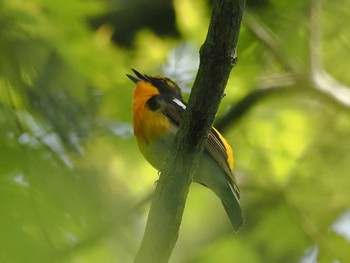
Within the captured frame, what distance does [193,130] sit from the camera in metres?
2.34

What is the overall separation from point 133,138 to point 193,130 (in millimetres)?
2478

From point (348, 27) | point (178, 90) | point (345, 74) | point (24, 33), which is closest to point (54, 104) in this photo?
point (24, 33)

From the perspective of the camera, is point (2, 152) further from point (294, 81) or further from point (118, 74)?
point (294, 81)

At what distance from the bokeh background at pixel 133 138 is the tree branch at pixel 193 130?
104 millimetres

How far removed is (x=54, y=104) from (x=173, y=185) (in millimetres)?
487

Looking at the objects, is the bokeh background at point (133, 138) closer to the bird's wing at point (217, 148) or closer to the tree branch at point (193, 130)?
the tree branch at point (193, 130)

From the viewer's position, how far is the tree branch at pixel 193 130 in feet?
6.90

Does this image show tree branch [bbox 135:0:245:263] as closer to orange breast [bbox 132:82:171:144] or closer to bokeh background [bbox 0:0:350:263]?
bokeh background [bbox 0:0:350:263]

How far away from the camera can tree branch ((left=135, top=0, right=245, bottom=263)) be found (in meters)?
2.10

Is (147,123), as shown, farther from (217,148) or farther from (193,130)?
(193,130)

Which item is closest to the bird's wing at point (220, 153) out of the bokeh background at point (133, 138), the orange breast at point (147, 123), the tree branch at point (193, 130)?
the orange breast at point (147, 123)

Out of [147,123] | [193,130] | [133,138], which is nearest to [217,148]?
[147,123]

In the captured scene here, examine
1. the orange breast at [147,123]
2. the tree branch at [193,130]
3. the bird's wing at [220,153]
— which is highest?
the orange breast at [147,123]

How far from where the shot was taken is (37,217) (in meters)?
1.58
